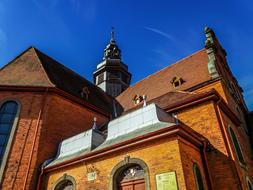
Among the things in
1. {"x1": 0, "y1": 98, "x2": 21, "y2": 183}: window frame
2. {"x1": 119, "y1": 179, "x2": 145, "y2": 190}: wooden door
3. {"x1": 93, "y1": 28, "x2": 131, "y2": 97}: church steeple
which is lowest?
{"x1": 119, "y1": 179, "x2": 145, "y2": 190}: wooden door

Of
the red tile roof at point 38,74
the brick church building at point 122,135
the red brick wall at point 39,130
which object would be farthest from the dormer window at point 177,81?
the red brick wall at point 39,130

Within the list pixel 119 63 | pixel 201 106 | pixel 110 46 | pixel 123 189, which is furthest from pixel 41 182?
pixel 110 46

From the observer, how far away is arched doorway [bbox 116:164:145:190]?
23.8ft

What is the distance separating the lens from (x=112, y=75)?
82.4 feet

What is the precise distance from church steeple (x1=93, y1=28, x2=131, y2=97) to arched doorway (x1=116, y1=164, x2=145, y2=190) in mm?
15246

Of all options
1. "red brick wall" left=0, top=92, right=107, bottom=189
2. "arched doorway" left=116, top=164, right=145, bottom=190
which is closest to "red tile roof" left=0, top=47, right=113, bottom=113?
"red brick wall" left=0, top=92, right=107, bottom=189

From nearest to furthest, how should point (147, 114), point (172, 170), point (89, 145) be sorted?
point (172, 170), point (147, 114), point (89, 145)

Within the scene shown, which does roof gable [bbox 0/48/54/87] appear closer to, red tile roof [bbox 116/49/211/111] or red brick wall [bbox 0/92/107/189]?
red brick wall [bbox 0/92/107/189]

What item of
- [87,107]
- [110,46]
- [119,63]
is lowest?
[87,107]

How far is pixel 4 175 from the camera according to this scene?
9906mm

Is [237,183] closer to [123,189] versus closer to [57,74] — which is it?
[123,189]

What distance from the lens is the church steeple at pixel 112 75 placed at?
2372cm

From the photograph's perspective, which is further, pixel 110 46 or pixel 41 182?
pixel 110 46

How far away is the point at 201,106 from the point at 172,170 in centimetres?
415
